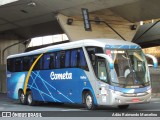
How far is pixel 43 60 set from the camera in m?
21.9

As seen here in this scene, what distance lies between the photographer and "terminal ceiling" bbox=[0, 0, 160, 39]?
32.0 m

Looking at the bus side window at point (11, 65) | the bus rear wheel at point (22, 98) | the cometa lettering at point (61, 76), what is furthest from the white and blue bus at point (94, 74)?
the bus side window at point (11, 65)

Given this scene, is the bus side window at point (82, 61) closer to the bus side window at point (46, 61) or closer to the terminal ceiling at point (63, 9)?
the bus side window at point (46, 61)

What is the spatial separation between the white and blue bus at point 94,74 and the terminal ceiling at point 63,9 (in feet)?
35.1

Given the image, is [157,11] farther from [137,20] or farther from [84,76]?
[84,76]

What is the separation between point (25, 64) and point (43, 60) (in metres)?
2.43

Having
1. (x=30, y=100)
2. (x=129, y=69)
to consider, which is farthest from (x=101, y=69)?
(x=30, y=100)

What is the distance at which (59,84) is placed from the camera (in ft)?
66.9

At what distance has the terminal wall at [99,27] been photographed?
35.3 meters

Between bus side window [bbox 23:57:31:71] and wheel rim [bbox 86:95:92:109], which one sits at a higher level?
bus side window [bbox 23:57:31:71]

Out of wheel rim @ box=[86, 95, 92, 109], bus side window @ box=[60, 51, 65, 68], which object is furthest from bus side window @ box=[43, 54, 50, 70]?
wheel rim @ box=[86, 95, 92, 109]

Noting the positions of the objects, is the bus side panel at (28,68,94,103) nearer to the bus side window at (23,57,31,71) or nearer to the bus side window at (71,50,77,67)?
the bus side window at (71,50,77,67)

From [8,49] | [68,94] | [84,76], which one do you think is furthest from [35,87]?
[8,49]

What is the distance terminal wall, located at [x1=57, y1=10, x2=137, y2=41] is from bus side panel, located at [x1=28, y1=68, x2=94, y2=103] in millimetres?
12604
